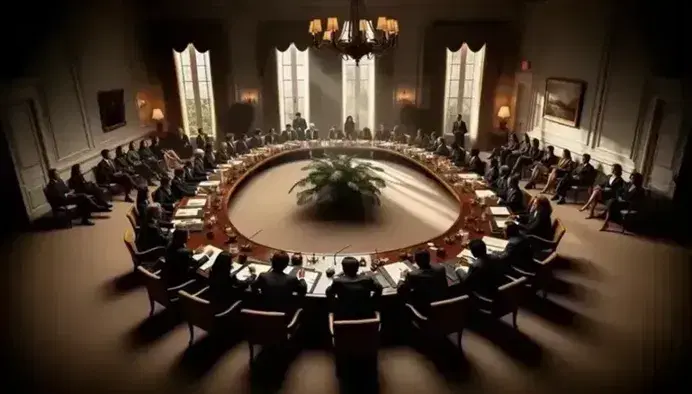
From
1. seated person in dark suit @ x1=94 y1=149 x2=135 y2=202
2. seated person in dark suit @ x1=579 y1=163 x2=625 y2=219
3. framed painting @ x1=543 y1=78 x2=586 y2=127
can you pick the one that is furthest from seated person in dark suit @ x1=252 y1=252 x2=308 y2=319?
framed painting @ x1=543 y1=78 x2=586 y2=127

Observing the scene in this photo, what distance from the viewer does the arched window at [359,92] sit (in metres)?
13.7

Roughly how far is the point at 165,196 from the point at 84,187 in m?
2.52

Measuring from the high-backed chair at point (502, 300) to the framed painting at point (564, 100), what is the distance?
7.15m

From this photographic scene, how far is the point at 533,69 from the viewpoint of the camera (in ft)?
39.2

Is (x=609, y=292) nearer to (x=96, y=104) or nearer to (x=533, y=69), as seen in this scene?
(x=533, y=69)

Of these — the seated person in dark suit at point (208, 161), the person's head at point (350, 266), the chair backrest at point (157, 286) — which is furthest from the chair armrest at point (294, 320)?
the seated person in dark suit at point (208, 161)

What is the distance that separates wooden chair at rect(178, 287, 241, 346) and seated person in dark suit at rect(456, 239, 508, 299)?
2.50m

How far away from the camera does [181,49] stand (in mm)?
12391

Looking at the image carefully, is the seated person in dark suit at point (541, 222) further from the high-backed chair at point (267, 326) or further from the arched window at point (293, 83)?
the arched window at point (293, 83)

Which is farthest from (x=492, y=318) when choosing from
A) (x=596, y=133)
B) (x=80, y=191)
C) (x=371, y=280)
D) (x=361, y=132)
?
(x=361, y=132)

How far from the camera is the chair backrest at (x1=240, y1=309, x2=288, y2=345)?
3980mm

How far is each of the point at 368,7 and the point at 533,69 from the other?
5.18 metres

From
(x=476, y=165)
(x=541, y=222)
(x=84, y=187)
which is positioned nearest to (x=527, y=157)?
(x=476, y=165)

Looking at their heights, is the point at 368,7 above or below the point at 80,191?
above
